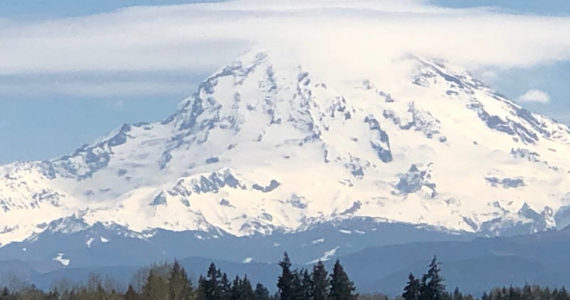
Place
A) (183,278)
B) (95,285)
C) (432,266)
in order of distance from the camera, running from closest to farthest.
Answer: (432,266)
(183,278)
(95,285)

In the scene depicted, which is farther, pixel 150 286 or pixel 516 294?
pixel 516 294

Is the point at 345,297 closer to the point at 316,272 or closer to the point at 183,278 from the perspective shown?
the point at 316,272

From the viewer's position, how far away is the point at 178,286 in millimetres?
148625

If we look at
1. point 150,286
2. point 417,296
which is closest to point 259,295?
point 150,286

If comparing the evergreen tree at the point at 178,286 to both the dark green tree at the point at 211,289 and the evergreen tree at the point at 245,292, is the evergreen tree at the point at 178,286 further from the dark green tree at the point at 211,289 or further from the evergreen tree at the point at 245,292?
the evergreen tree at the point at 245,292

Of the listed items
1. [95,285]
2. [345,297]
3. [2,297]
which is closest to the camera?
[345,297]

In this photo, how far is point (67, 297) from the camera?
7195 inches

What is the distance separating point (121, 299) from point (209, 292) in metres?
7.24

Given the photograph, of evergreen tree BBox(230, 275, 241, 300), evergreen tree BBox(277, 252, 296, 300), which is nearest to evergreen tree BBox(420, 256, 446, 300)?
evergreen tree BBox(277, 252, 296, 300)

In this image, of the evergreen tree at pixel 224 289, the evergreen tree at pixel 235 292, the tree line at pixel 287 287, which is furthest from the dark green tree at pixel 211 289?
the evergreen tree at pixel 235 292

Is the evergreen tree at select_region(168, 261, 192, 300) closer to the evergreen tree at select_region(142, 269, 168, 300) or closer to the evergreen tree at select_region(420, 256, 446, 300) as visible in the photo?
the evergreen tree at select_region(142, 269, 168, 300)

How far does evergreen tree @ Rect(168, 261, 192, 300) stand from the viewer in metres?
147

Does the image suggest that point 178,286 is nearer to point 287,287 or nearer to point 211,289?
point 211,289

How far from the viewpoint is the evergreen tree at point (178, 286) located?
147375 millimetres
